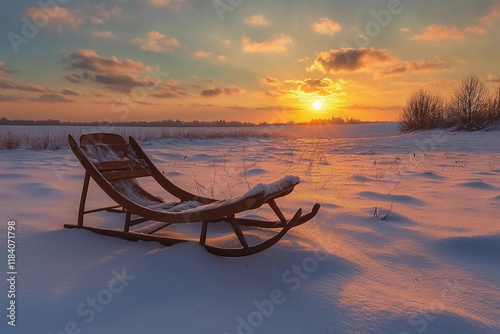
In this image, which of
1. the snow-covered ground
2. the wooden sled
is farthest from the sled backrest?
the snow-covered ground

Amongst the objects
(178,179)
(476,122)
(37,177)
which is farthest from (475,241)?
(476,122)

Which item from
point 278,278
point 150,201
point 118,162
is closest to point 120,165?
point 118,162

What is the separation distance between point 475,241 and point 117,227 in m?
3.42

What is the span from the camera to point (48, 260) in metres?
2.58

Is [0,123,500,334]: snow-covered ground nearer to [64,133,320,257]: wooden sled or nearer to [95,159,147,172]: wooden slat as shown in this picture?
[64,133,320,257]: wooden sled

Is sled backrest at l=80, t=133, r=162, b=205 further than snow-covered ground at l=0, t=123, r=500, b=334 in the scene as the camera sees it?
Yes

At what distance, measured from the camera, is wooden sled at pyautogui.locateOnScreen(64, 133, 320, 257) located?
7.89ft

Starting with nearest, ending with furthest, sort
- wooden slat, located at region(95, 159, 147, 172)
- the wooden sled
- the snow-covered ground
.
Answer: the snow-covered ground
the wooden sled
wooden slat, located at region(95, 159, 147, 172)

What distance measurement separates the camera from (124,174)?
3.55 m

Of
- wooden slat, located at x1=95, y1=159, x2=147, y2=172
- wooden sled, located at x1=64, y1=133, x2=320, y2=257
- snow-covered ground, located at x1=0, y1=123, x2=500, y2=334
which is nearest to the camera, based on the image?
snow-covered ground, located at x1=0, y1=123, x2=500, y2=334

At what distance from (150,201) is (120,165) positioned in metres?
0.48

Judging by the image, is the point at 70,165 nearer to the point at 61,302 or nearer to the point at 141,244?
the point at 141,244

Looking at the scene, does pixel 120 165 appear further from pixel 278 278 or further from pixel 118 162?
pixel 278 278

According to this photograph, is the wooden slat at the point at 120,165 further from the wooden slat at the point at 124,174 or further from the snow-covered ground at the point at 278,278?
the snow-covered ground at the point at 278,278
